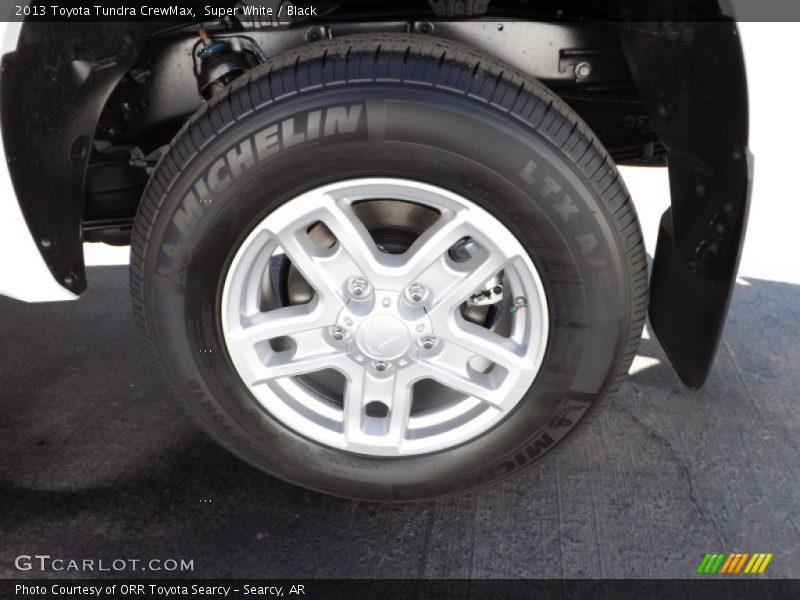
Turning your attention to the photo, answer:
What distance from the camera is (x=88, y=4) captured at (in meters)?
1.68

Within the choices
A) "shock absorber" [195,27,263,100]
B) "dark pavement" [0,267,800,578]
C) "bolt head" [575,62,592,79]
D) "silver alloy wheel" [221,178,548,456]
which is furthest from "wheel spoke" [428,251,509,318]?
"shock absorber" [195,27,263,100]

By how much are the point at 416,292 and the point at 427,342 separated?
14 cm

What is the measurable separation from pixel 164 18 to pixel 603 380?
1.49 meters

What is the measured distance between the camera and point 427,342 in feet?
6.08

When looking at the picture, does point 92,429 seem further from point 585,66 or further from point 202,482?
point 585,66

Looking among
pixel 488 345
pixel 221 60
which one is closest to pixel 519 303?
pixel 488 345

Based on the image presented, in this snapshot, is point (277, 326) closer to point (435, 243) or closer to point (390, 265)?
point (390, 265)

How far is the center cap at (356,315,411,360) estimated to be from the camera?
181cm

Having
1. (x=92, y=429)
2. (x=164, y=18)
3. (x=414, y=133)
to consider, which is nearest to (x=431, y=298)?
(x=414, y=133)

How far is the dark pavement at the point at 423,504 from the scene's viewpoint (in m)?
1.89

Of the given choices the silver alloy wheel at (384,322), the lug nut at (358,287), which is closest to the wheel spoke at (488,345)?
the silver alloy wheel at (384,322)

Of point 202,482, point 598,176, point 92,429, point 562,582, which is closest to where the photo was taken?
point 598,176

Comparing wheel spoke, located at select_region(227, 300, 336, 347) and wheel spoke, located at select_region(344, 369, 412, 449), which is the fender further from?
wheel spoke, located at select_region(227, 300, 336, 347)

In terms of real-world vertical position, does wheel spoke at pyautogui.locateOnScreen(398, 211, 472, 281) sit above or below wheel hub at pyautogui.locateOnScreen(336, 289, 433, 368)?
above
